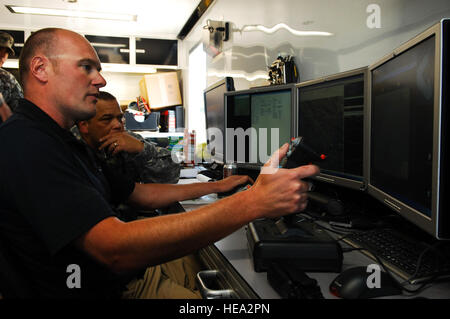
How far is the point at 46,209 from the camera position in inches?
29.3

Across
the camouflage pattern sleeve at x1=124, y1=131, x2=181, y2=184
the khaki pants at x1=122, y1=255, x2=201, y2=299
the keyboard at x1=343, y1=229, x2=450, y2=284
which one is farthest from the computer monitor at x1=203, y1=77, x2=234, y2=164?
the keyboard at x1=343, y1=229, x2=450, y2=284

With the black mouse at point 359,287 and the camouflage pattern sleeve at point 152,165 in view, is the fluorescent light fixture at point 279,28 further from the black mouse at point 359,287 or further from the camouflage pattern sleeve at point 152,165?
the black mouse at point 359,287

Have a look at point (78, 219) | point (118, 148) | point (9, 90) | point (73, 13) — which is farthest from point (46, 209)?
point (73, 13)

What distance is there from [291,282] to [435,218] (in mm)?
295

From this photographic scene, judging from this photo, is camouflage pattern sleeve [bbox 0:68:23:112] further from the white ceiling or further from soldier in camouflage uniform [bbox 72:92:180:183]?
the white ceiling

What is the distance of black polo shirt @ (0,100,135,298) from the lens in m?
0.74

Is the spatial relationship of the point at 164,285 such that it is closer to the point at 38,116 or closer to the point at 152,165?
the point at 38,116

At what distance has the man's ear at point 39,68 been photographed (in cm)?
101

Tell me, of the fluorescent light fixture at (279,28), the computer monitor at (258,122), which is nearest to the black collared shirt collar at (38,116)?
the computer monitor at (258,122)

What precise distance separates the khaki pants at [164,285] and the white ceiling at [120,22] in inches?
118

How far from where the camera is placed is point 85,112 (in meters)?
1.07

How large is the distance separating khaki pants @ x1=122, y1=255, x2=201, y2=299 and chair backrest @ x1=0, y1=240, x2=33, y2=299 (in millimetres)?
386
